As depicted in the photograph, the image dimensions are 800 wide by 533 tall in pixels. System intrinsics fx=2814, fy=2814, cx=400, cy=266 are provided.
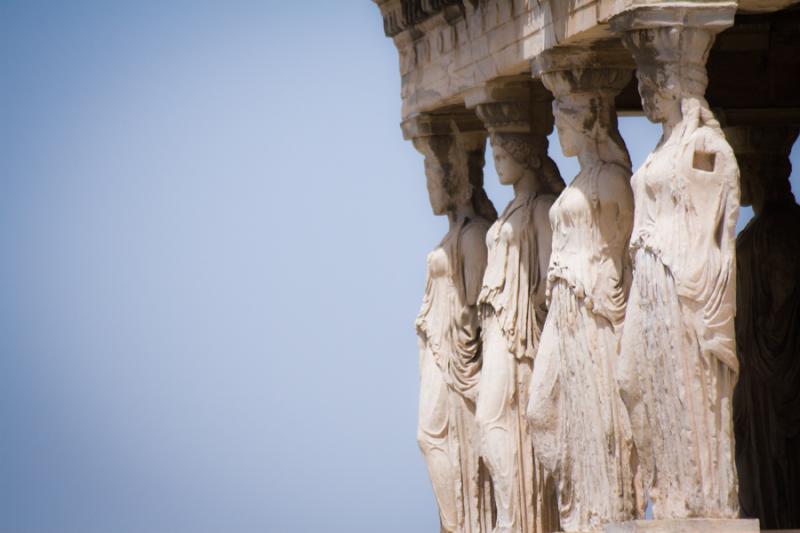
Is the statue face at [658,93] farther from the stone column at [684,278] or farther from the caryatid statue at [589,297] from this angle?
the caryatid statue at [589,297]

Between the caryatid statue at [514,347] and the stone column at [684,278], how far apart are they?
2859 millimetres

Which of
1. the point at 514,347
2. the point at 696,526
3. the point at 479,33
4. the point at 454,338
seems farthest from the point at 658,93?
the point at 454,338

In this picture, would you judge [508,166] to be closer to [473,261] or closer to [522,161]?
[522,161]

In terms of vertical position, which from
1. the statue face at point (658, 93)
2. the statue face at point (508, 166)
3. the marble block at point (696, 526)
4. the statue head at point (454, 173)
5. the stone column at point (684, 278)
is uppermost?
the statue head at point (454, 173)

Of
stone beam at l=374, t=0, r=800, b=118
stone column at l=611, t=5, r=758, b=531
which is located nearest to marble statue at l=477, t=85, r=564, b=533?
stone beam at l=374, t=0, r=800, b=118

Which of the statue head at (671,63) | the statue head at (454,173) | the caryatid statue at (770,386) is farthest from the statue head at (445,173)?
the statue head at (671,63)

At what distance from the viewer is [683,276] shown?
17594 millimetres

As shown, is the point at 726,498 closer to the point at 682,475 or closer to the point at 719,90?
the point at 682,475

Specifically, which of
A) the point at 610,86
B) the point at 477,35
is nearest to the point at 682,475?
the point at 610,86

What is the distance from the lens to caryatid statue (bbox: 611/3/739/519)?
17.6 metres

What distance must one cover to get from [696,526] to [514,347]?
3718 millimetres

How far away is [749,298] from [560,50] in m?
3.88

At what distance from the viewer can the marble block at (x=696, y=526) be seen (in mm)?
17406

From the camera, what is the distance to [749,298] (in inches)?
884
